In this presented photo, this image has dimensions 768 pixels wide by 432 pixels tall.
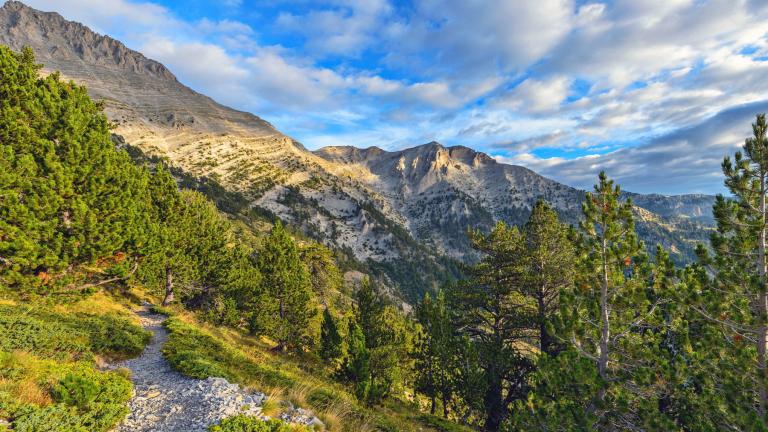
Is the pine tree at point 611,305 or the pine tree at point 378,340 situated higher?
the pine tree at point 611,305

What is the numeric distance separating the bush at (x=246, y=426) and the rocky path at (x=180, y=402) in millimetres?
806

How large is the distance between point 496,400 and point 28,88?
33.1 m

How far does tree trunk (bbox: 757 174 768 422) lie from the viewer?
10.1 meters

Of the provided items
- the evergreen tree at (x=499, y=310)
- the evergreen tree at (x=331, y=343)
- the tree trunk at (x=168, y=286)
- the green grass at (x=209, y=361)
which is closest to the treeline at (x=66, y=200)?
the tree trunk at (x=168, y=286)

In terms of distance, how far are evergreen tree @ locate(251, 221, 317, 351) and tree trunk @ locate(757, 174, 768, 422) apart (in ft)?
108

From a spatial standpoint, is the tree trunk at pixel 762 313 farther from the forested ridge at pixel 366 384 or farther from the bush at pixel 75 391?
the bush at pixel 75 391

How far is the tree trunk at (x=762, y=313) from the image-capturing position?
33.2ft

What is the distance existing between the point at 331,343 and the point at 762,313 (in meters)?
33.5

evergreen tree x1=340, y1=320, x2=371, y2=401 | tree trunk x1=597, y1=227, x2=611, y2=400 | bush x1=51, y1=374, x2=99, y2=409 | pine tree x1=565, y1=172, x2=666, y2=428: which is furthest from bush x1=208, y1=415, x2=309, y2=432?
evergreen tree x1=340, y1=320, x2=371, y2=401

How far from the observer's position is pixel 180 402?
10297mm

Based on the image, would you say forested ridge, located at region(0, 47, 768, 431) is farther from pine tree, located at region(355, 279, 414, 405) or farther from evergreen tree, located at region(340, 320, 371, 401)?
pine tree, located at region(355, 279, 414, 405)

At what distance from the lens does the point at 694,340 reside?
13500 millimetres

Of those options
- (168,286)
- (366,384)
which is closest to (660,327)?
(366,384)

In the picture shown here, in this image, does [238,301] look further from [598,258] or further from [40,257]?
[598,258]
